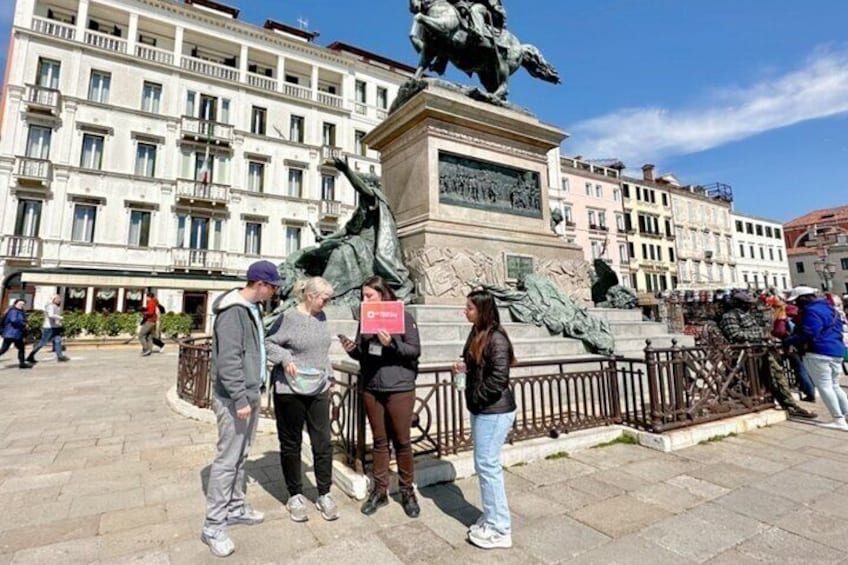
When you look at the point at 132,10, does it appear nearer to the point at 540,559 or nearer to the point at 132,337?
the point at 132,337

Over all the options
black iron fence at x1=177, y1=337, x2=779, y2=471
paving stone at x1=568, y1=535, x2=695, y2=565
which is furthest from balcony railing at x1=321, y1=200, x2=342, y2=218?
paving stone at x1=568, y1=535, x2=695, y2=565

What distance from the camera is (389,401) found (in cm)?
322

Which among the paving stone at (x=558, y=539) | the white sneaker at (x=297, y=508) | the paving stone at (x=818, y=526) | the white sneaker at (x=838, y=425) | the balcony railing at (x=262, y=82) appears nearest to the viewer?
the paving stone at (x=558, y=539)

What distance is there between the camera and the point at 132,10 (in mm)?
26859

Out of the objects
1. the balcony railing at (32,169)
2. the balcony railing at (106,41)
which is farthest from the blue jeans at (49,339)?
the balcony railing at (106,41)

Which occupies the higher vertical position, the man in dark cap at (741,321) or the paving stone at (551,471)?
the man in dark cap at (741,321)

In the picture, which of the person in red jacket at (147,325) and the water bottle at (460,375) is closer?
the water bottle at (460,375)

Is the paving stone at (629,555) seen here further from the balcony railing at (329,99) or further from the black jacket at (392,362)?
the balcony railing at (329,99)

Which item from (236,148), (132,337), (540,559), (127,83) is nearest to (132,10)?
(127,83)

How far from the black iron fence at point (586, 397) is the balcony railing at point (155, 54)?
28872mm

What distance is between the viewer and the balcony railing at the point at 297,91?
3140 cm

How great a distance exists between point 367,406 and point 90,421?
5.22 metres

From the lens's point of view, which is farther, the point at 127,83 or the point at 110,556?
the point at 127,83

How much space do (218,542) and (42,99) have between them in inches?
1207
